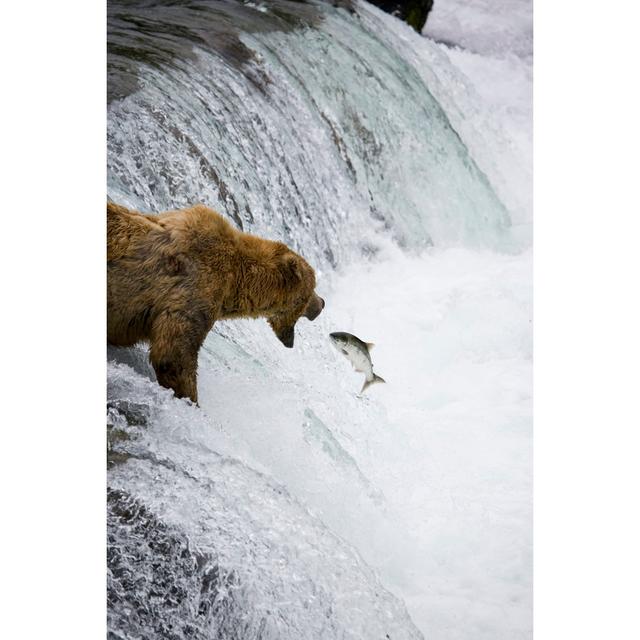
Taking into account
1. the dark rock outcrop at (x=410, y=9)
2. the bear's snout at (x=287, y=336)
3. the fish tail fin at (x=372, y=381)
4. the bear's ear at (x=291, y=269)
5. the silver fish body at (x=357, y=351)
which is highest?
the dark rock outcrop at (x=410, y=9)

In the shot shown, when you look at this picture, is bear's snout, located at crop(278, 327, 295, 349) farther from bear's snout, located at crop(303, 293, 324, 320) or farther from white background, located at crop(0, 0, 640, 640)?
white background, located at crop(0, 0, 640, 640)

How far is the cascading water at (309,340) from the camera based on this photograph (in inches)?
85.7

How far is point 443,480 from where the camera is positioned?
298 centimetres

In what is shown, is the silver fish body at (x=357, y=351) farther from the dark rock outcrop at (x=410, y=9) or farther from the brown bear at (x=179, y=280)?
the dark rock outcrop at (x=410, y=9)

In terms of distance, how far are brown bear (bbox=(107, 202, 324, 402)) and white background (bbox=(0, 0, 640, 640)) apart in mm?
90

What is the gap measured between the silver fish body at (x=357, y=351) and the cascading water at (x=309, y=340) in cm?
4

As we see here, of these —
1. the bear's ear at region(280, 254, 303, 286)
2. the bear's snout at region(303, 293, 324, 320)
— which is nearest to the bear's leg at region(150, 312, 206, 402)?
the bear's ear at region(280, 254, 303, 286)

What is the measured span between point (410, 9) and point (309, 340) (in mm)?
1908

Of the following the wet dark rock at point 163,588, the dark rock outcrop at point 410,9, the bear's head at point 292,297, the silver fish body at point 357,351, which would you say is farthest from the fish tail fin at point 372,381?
the dark rock outcrop at point 410,9

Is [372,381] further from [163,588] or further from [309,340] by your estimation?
[163,588]
